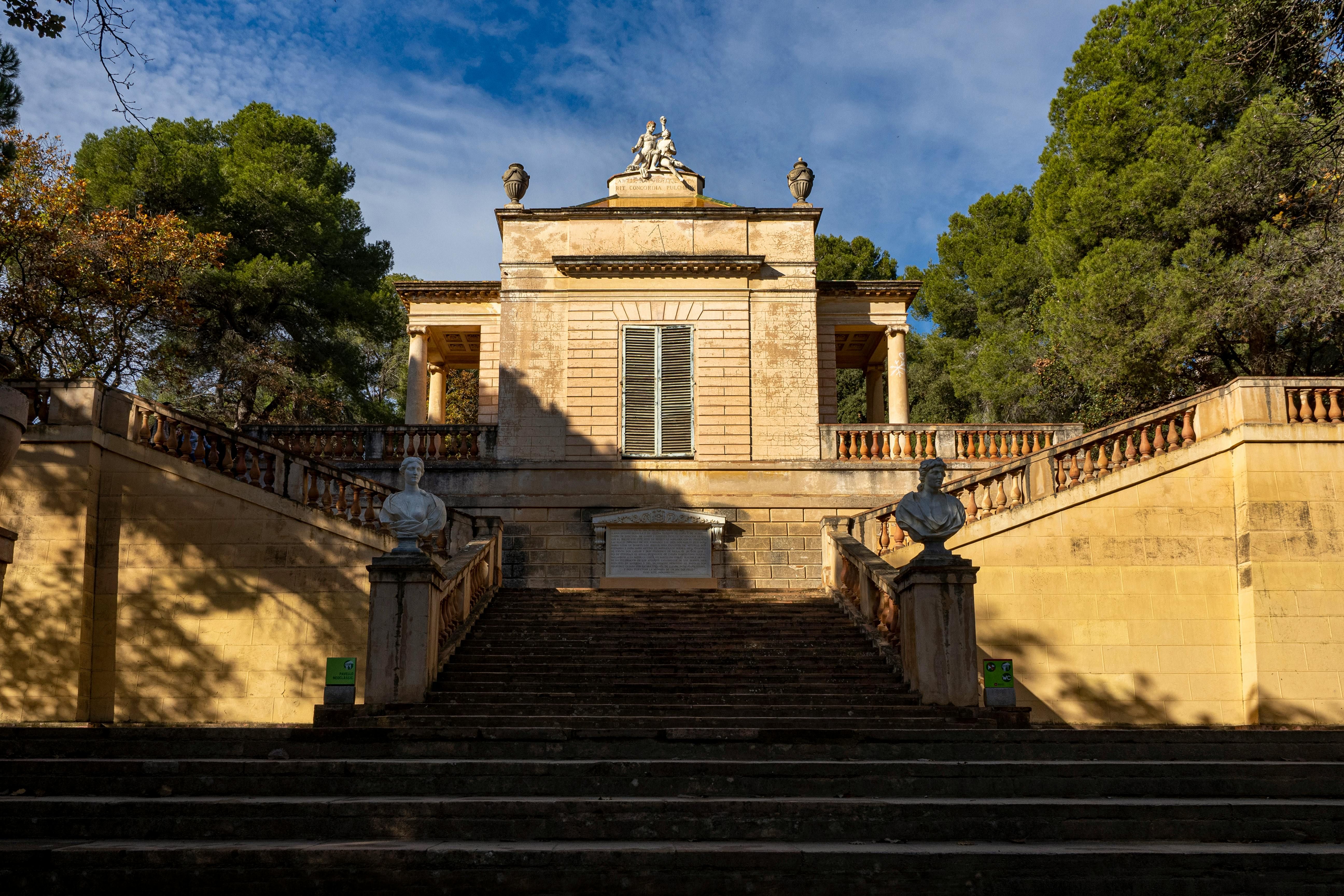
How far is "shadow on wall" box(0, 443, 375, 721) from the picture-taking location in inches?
536

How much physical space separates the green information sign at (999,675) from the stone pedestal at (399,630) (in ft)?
18.0

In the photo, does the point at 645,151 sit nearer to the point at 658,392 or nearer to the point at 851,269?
the point at 658,392

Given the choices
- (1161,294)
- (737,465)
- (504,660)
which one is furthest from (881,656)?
Result: (1161,294)

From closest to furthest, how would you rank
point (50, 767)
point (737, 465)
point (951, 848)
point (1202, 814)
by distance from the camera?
1. point (951, 848)
2. point (1202, 814)
3. point (50, 767)
4. point (737, 465)

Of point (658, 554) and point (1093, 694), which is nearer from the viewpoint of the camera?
point (1093, 694)

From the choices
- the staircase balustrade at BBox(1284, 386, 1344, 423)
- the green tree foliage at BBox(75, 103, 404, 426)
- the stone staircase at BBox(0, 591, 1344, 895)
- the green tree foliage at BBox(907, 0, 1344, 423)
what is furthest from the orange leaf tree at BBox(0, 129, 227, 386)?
the staircase balustrade at BBox(1284, 386, 1344, 423)

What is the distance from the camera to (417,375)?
22.6 meters

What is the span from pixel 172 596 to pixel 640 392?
8507mm

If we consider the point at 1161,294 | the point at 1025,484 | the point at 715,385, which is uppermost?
the point at 1161,294

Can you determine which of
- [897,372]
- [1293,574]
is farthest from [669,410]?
[1293,574]

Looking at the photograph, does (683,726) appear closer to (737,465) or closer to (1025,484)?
(1025,484)

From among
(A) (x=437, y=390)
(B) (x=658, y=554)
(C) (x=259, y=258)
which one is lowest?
(B) (x=658, y=554)

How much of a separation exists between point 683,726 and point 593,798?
2515 millimetres

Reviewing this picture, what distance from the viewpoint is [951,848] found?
265 inches
